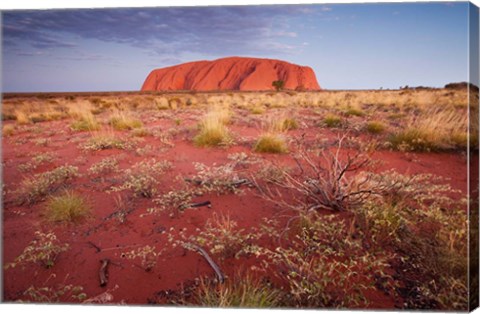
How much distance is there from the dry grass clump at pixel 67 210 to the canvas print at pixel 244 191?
0.5 inches

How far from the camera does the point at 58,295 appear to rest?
1.94 meters

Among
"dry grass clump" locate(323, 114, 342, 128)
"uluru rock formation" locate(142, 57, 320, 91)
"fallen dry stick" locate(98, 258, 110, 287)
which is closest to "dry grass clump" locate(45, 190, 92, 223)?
"fallen dry stick" locate(98, 258, 110, 287)

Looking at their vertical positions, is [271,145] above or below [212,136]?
below

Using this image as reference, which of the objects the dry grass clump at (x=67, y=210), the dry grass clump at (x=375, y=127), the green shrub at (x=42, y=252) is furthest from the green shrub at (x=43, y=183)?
the dry grass clump at (x=375, y=127)

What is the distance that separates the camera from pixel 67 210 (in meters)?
2.48

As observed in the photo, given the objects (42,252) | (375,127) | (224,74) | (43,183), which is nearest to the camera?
(42,252)

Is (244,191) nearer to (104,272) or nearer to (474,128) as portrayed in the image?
(104,272)

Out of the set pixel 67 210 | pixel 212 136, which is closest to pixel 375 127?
pixel 212 136

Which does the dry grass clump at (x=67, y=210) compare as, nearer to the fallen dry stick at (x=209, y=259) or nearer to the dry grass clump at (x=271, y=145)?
the fallen dry stick at (x=209, y=259)

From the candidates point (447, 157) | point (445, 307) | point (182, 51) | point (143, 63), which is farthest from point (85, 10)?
point (447, 157)

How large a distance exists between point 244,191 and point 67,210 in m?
1.43

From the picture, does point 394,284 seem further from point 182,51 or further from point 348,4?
point 182,51

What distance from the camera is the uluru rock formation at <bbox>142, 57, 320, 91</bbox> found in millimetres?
3223

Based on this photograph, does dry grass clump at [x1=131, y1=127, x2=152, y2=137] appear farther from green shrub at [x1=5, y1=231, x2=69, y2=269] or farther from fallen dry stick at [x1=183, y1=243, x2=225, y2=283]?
fallen dry stick at [x1=183, y1=243, x2=225, y2=283]
